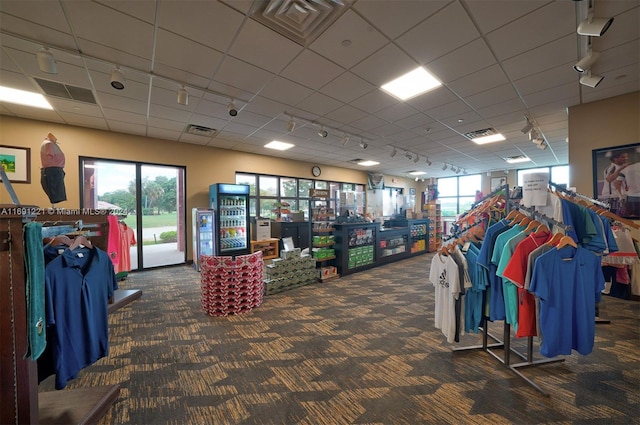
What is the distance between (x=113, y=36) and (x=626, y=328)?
268 inches

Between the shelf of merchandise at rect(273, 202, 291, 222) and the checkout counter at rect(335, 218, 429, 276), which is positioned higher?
the shelf of merchandise at rect(273, 202, 291, 222)

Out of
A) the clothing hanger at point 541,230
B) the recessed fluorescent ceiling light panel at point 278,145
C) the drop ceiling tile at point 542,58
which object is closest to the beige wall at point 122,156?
the recessed fluorescent ceiling light panel at point 278,145

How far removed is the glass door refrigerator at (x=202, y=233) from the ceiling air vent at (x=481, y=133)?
670cm

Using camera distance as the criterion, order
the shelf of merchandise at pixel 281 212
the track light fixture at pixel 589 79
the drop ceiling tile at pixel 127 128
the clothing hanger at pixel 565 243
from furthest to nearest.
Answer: the shelf of merchandise at pixel 281 212, the drop ceiling tile at pixel 127 128, the track light fixture at pixel 589 79, the clothing hanger at pixel 565 243

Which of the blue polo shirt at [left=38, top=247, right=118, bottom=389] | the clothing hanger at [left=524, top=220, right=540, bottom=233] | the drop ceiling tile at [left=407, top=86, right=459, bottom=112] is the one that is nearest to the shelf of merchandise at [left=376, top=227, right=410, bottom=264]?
the drop ceiling tile at [left=407, top=86, right=459, bottom=112]

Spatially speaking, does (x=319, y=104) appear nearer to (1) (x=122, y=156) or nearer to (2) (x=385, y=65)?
(2) (x=385, y=65)

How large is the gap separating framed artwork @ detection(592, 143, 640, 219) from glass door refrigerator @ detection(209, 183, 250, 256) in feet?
24.1

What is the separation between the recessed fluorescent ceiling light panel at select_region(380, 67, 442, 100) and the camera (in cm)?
345

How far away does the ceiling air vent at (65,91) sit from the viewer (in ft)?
11.9

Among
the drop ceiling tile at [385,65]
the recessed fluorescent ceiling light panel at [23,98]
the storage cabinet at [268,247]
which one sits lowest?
the storage cabinet at [268,247]

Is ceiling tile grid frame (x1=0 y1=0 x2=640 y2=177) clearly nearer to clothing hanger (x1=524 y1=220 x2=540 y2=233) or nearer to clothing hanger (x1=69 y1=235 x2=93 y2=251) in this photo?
clothing hanger (x1=524 y1=220 x2=540 y2=233)

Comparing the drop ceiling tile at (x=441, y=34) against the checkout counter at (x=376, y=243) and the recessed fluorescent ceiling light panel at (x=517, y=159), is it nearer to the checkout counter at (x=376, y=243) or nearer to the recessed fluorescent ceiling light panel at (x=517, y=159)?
the checkout counter at (x=376, y=243)

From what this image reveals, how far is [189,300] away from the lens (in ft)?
14.3

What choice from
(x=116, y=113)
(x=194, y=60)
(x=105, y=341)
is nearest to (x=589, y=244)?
(x=105, y=341)
